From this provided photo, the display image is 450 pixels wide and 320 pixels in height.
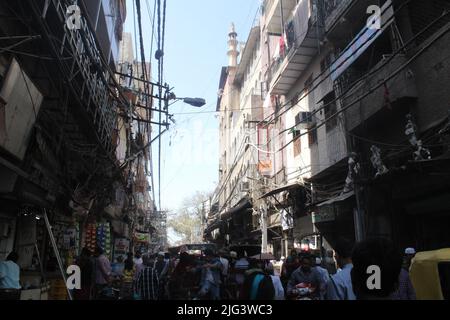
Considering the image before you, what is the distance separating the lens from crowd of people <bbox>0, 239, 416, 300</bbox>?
3047 mm

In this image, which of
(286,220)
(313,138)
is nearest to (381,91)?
(313,138)

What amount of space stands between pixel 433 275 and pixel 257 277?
2816 millimetres

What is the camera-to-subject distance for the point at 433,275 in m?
5.63

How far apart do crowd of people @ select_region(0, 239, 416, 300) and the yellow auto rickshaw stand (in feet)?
1.29

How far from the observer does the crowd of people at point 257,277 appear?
3.05m

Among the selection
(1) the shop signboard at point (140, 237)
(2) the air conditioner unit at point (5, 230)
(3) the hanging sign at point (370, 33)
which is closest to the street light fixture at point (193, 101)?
(3) the hanging sign at point (370, 33)

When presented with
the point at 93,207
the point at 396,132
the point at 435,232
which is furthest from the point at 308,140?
the point at 93,207

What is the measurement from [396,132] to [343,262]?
8.20m

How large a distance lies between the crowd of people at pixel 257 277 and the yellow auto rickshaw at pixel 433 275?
0.39m

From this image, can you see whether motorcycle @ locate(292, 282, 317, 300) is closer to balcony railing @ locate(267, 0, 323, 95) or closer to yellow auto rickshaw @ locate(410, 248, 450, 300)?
yellow auto rickshaw @ locate(410, 248, 450, 300)

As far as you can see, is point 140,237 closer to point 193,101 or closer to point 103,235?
point 103,235

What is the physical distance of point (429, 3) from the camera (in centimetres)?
1116

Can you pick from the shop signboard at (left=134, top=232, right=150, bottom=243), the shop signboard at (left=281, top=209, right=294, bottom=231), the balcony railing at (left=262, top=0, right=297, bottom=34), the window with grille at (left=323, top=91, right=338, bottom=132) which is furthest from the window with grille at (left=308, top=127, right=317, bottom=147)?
the shop signboard at (left=134, top=232, right=150, bottom=243)

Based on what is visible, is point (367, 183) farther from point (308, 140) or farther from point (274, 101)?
point (274, 101)
